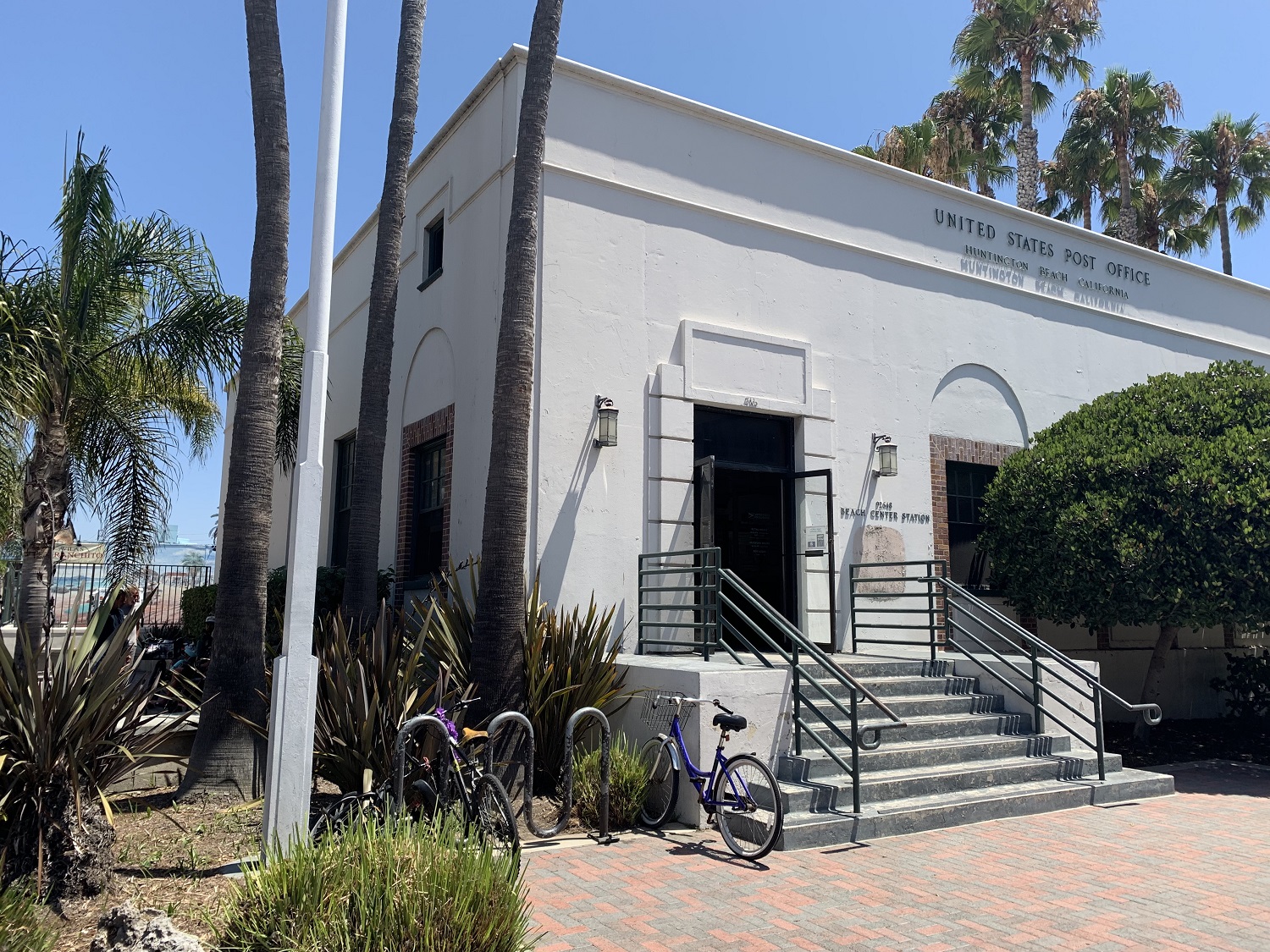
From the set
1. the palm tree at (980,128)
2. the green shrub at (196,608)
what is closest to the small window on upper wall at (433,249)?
the green shrub at (196,608)

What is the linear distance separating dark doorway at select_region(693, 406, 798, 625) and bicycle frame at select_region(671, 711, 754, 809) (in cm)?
365

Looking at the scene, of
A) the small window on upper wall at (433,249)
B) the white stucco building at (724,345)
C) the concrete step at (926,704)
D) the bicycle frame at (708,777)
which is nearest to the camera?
the bicycle frame at (708,777)

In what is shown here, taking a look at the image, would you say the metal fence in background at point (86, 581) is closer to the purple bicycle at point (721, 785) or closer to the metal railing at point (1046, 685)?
the purple bicycle at point (721, 785)

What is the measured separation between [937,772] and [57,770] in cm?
678

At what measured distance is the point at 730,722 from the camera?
740 centimetres

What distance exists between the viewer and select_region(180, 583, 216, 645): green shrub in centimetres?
1493

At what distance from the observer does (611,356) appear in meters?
10.7

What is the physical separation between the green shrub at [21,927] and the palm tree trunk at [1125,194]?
27.9 m

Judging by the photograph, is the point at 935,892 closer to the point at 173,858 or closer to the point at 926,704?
the point at 926,704

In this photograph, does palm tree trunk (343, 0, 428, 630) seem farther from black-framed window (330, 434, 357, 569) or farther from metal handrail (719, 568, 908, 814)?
black-framed window (330, 434, 357, 569)

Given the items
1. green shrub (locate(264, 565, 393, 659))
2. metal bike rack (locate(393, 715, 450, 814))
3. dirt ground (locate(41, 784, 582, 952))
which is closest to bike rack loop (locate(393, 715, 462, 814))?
metal bike rack (locate(393, 715, 450, 814))

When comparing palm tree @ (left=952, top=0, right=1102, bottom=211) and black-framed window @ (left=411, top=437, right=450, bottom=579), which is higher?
palm tree @ (left=952, top=0, right=1102, bottom=211)

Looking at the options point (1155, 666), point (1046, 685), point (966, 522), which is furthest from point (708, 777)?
point (1155, 666)

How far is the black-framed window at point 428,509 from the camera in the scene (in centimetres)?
1199
